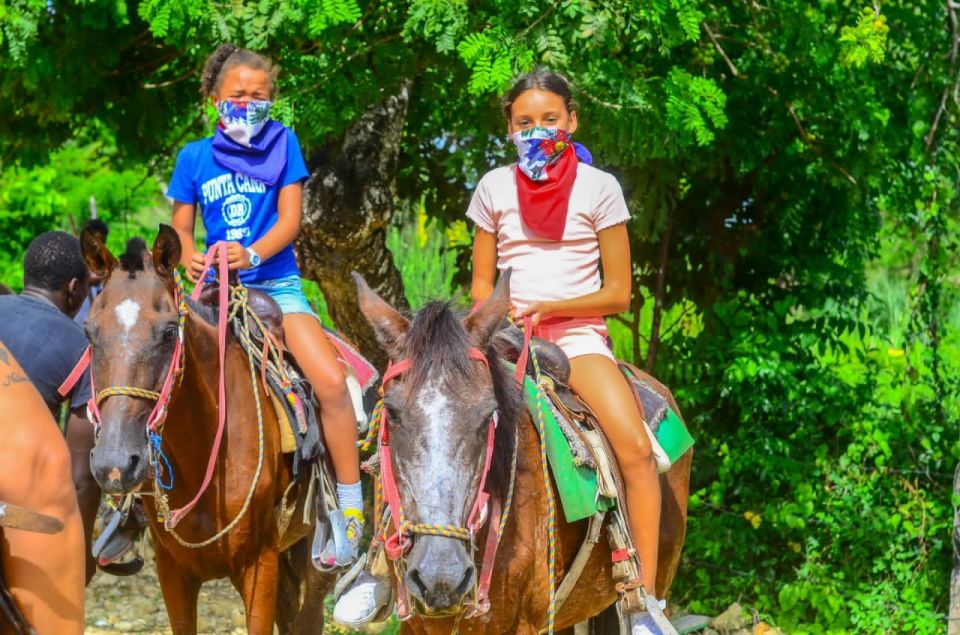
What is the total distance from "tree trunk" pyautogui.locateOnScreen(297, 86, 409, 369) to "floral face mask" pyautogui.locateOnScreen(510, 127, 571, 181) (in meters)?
3.43

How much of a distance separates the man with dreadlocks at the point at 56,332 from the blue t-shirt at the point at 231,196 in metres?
0.77

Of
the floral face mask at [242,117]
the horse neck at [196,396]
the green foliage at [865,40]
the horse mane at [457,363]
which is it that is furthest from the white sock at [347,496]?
the green foliage at [865,40]

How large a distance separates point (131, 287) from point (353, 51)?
280 centimetres

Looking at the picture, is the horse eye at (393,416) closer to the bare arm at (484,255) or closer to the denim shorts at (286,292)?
the bare arm at (484,255)

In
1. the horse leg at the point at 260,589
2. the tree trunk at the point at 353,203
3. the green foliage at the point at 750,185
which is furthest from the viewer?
the tree trunk at the point at 353,203

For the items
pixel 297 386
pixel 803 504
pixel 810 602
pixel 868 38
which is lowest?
pixel 810 602

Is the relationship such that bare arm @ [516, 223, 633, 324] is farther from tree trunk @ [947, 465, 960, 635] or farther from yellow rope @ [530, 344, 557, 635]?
tree trunk @ [947, 465, 960, 635]

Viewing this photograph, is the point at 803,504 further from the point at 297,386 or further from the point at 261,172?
the point at 261,172

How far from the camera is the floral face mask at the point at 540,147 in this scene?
444cm

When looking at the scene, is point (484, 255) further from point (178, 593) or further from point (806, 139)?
point (806, 139)

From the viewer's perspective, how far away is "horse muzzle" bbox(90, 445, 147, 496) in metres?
4.06

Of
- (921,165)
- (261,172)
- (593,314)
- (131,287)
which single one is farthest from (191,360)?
(921,165)

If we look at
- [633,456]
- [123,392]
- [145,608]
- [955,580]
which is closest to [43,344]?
[123,392]

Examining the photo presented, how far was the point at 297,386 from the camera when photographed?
5191 mm
